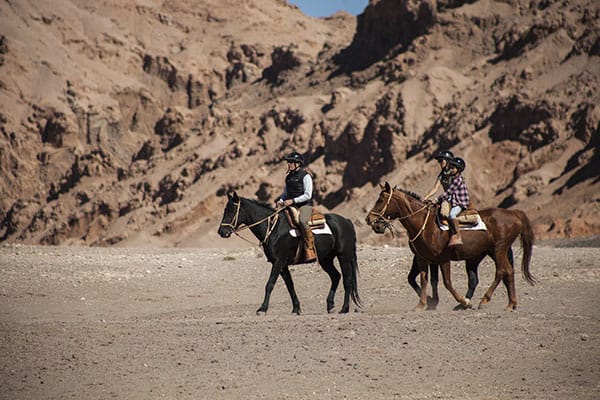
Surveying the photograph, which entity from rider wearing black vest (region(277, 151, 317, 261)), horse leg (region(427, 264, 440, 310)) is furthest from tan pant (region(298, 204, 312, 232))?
horse leg (region(427, 264, 440, 310))

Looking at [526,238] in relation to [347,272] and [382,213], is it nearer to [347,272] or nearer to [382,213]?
[382,213]

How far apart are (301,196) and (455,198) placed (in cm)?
296

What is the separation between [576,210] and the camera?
4566 centimetres

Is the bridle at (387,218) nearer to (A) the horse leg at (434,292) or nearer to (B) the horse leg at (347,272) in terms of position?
(A) the horse leg at (434,292)

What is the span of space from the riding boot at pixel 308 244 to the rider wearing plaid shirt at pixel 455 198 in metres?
2.55

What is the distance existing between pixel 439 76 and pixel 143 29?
66350 mm

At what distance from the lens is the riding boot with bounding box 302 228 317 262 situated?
18.3m

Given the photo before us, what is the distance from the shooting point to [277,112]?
3009 inches

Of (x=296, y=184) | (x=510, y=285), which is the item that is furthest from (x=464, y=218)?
(x=296, y=184)

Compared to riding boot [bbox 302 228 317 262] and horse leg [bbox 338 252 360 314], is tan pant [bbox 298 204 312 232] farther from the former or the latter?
horse leg [bbox 338 252 360 314]

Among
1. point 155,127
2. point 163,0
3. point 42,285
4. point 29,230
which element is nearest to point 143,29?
point 163,0

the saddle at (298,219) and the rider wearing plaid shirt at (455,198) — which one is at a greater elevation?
the rider wearing plaid shirt at (455,198)

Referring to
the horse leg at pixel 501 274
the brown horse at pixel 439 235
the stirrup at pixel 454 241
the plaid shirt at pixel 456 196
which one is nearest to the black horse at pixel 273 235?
the brown horse at pixel 439 235

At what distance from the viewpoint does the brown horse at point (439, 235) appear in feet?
→ 56.8
